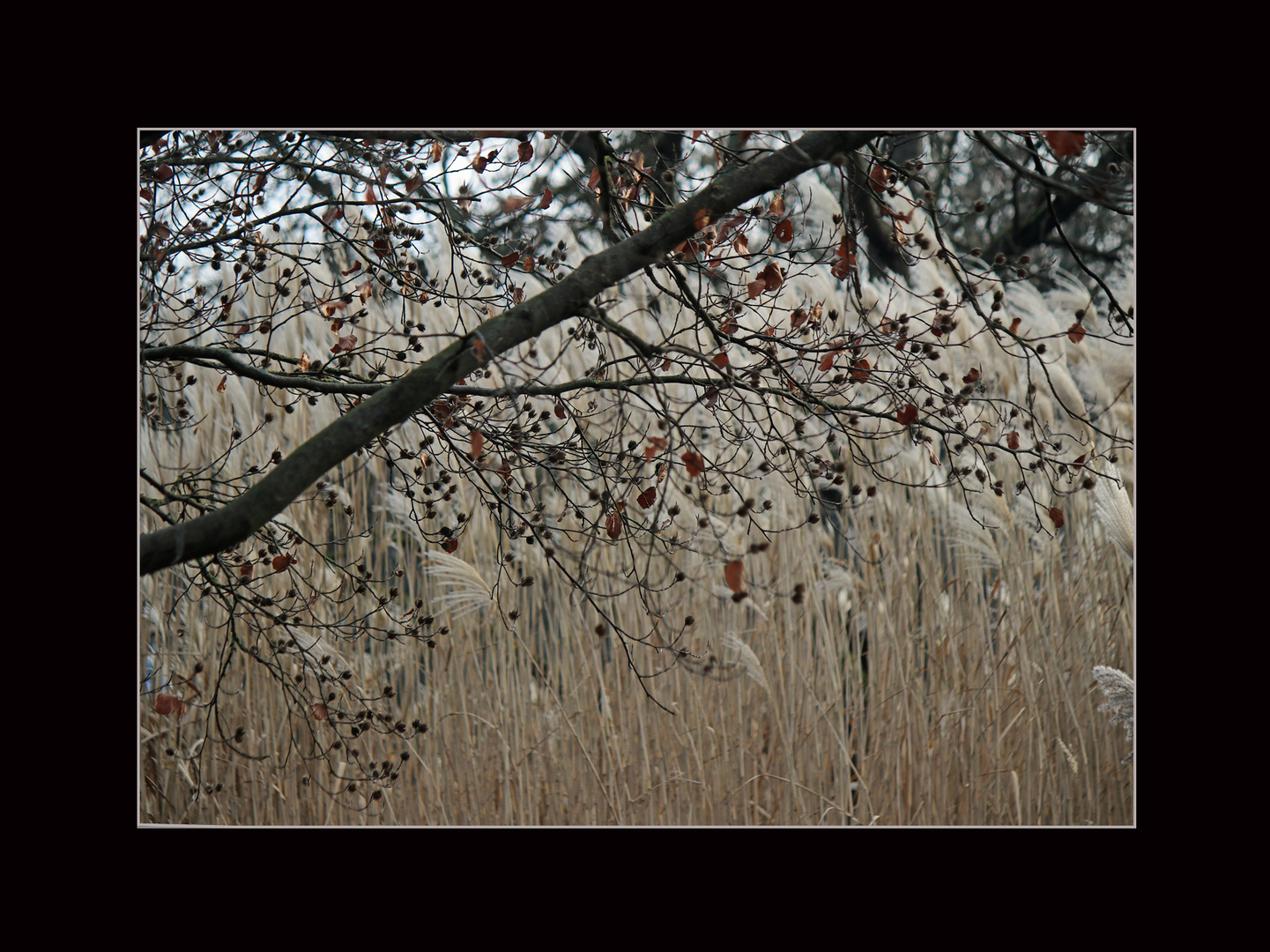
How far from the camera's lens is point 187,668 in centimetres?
193

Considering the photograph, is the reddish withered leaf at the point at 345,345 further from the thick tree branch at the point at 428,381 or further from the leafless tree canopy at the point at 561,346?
the thick tree branch at the point at 428,381

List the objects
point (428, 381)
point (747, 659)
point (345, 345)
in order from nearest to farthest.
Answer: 1. point (428, 381)
2. point (345, 345)
3. point (747, 659)

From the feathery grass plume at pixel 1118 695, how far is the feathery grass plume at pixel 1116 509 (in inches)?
8.8

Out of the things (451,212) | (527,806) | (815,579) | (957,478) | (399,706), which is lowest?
(527,806)

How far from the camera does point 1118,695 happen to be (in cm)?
188

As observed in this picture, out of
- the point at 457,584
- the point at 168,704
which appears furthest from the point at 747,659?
the point at 168,704

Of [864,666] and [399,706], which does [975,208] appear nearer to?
[864,666]

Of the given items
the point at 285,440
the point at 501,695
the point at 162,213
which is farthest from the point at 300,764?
the point at 162,213

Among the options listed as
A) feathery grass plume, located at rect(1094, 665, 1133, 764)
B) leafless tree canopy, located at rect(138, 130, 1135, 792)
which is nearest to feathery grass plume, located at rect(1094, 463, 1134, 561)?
leafless tree canopy, located at rect(138, 130, 1135, 792)

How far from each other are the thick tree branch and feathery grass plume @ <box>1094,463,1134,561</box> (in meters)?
0.96

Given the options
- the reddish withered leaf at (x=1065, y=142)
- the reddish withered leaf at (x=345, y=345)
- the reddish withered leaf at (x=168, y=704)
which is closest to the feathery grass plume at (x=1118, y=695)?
the reddish withered leaf at (x=1065, y=142)

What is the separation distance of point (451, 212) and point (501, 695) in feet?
3.03

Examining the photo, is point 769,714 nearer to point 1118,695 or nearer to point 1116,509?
point 1118,695

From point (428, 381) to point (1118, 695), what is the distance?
143 cm
